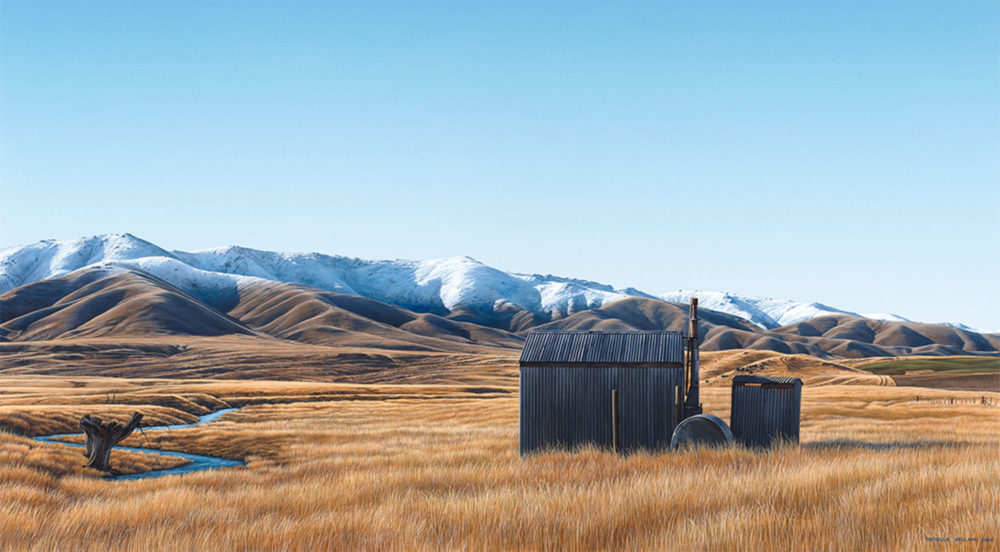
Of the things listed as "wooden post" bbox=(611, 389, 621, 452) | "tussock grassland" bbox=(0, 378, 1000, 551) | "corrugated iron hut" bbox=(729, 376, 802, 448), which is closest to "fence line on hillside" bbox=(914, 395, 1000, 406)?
"tussock grassland" bbox=(0, 378, 1000, 551)

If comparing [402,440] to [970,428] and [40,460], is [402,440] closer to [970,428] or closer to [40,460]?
[40,460]

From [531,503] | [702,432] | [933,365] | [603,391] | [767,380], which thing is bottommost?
[933,365]

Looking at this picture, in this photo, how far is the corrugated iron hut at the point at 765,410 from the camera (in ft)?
71.0

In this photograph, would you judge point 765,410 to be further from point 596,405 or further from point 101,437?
point 101,437

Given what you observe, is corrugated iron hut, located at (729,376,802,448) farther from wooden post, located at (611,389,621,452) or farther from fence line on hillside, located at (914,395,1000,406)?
fence line on hillside, located at (914,395,1000,406)

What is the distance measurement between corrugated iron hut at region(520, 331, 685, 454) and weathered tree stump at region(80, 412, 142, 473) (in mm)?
11213

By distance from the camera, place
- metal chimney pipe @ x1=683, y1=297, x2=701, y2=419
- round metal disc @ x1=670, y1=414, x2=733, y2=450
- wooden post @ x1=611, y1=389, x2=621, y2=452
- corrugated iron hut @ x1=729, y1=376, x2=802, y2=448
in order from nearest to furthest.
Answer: round metal disc @ x1=670, y1=414, x2=733, y2=450, wooden post @ x1=611, y1=389, x2=621, y2=452, corrugated iron hut @ x1=729, y1=376, x2=802, y2=448, metal chimney pipe @ x1=683, y1=297, x2=701, y2=419

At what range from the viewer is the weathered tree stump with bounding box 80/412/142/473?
74.0ft

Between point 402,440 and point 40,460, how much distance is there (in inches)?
440

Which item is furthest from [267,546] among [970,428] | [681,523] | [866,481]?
[970,428]

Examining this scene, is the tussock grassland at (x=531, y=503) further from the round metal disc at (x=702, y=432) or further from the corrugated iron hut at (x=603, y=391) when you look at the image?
the corrugated iron hut at (x=603, y=391)

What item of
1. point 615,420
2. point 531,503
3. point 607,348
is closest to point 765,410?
point 615,420

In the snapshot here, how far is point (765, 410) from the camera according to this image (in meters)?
22.0

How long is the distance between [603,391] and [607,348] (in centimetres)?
122
